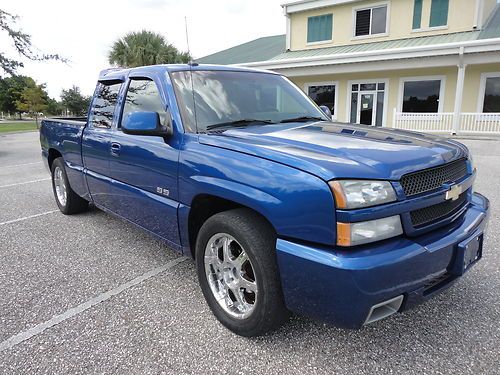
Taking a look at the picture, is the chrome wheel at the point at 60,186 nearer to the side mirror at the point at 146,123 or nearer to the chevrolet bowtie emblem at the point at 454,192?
the side mirror at the point at 146,123

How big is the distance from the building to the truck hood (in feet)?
42.8

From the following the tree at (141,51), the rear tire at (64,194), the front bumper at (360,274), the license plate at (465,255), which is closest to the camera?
the front bumper at (360,274)

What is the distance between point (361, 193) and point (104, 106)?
3047mm

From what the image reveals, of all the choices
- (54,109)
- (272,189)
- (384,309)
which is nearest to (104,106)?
(272,189)

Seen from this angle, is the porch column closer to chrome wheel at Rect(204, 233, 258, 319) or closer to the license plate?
the license plate

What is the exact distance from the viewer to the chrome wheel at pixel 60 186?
494 cm

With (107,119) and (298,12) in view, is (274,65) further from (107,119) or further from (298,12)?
(107,119)

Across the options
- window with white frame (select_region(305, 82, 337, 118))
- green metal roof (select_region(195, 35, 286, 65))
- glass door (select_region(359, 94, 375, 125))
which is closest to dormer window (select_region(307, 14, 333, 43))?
green metal roof (select_region(195, 35, 286, 65))

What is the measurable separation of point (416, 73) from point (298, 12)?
6971mm

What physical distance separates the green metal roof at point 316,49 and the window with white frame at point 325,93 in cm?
145

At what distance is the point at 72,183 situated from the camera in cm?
459

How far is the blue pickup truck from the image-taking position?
1.81 metres

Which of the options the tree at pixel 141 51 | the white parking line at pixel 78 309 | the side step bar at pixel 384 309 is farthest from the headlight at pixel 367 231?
the tree at pixel 141 51

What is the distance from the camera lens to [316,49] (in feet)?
62.7
